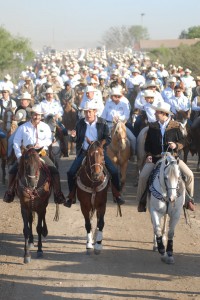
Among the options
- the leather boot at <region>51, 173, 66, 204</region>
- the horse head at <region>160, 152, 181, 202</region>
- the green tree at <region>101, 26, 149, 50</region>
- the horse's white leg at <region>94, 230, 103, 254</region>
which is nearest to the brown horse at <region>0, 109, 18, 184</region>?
the leather boot at <region>51, 173, 66, 204</region>

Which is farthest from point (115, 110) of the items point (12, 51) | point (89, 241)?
point (12, 51)

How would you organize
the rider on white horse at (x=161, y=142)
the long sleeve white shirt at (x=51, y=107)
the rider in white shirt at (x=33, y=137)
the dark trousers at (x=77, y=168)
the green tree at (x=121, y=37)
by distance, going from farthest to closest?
the green tree at (x=121, y=37) → the long sleeve white shirt at (x=51, y=107) → the rider in white shirt at (x=33, y=137) → the dark trousers at (x=77, y=168) → the rider on white horse at (x=161, y=142)

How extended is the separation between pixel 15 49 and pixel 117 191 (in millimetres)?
43017

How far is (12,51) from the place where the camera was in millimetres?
54062

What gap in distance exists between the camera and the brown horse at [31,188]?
38.7ft

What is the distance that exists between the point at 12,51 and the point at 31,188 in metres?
43.1

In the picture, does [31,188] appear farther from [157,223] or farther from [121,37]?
[121,37]

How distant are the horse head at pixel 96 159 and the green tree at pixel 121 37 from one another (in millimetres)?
142041

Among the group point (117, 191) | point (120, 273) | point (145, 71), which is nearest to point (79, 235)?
point (117, 191)

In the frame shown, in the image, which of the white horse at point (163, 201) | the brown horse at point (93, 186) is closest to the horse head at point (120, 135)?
the brown horse at point (93, 186)

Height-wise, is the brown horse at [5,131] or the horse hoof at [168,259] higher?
the brown horse at [5,131]

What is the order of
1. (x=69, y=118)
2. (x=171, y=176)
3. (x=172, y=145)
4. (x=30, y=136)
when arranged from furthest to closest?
(x=69, y=118)
(x=30, y=136)
(x=172, y=145)
(x=171, y=176)

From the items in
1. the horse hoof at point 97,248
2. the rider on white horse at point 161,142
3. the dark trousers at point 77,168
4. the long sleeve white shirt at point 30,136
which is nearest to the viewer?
the rider on white horse at point 161,142

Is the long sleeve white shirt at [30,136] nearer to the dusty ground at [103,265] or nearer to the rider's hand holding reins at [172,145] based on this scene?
the dusty ground at [103,265]
